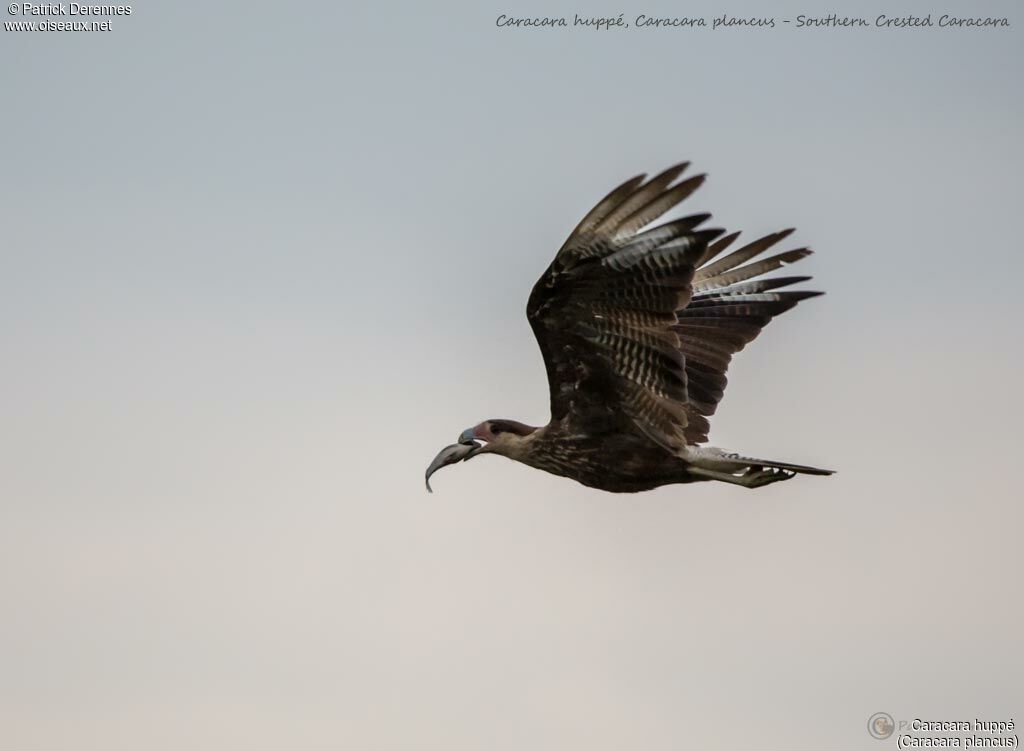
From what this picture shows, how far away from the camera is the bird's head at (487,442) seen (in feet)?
53.5

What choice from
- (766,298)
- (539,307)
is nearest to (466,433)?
(539,307)

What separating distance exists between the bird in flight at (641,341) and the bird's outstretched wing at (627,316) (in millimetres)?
11

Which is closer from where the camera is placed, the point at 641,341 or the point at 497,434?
the point at 641,341

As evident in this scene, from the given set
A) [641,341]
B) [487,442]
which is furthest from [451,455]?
[641,341]

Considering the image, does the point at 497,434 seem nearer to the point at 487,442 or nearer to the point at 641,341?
the point at 487,442

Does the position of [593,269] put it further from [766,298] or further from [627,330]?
[766,298]

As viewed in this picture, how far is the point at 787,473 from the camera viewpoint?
1588 centimetres

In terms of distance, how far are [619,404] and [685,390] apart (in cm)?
67

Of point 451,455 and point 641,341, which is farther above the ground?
point 641,341

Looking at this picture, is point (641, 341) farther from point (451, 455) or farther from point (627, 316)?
point (451, 455)

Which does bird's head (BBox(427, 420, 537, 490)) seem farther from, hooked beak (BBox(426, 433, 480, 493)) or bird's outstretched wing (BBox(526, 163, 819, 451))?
bird's outstretched wing (BBox(526, 163, 819, 451))

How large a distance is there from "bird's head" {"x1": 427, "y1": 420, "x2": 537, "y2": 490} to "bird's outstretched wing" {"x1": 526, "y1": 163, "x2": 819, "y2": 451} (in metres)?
0.65

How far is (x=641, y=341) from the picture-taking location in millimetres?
15062

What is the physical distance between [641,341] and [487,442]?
2.25 metres
